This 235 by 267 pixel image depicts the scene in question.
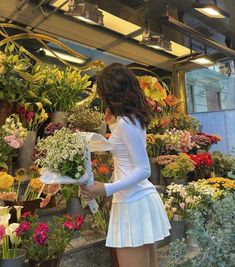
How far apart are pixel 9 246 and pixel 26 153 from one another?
32.1 inches

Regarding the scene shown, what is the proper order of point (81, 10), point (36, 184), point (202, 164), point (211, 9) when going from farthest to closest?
1. point (211, 9)
2. point (202, 164)
3. point (81, 10)
4. point (36, 184)

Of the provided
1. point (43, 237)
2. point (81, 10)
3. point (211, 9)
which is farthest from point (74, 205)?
point (211, 9)

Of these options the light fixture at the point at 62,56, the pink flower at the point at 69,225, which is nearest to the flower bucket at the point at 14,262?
the pink flower at the point at 69,225

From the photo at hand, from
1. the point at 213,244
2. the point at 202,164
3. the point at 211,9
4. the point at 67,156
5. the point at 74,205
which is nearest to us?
the point at 213,244

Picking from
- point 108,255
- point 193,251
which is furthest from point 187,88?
point 193,251

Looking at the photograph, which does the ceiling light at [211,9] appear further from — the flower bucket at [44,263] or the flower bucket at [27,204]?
the flower bucket at [44,263]

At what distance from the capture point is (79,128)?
2.20m

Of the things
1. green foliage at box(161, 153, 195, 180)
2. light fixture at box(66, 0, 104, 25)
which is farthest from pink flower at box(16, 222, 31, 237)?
light fixture at box(66, 0, 104, 25)

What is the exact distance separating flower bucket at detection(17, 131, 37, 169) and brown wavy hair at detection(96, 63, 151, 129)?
84cm

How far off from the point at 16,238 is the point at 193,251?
0.74m

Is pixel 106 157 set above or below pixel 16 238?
above

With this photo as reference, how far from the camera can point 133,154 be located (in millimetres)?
1338

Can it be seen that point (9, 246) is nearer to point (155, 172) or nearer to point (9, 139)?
point (9, 139)

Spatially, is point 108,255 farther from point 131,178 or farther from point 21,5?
point 21,5
